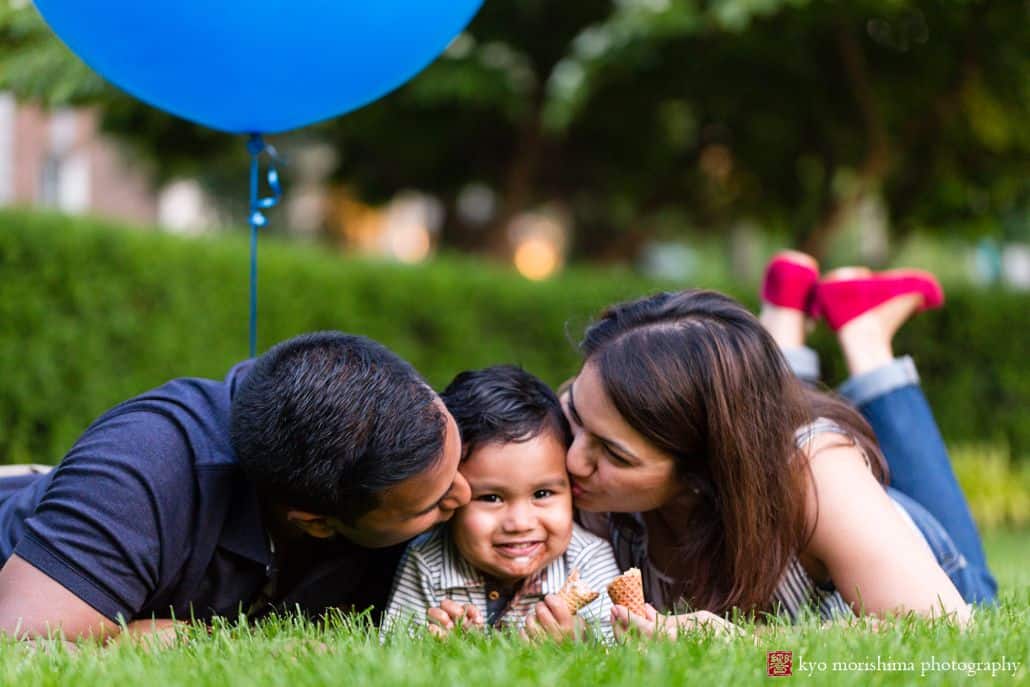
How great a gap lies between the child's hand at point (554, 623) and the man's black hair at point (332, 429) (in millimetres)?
417

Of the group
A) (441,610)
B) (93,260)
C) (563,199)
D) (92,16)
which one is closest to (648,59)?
(563,199)

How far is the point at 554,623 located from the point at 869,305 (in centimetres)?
271

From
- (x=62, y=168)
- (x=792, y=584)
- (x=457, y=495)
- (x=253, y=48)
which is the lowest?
(x=792, y=584)

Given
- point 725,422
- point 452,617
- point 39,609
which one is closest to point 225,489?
point 39,609

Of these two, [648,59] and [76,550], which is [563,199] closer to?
[648,59]

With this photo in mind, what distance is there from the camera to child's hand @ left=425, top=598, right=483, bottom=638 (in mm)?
2619

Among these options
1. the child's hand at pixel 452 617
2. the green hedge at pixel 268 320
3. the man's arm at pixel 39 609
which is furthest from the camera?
the green hedge at pixel 268 320

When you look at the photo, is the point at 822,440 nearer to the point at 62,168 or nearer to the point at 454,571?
the point at 454,571

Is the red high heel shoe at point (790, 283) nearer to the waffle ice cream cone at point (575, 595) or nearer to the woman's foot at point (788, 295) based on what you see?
the woman's foot at point (788, 295)

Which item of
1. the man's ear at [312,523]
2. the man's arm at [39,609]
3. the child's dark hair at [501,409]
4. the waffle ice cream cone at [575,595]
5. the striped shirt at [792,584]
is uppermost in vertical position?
the child's dark hair at [501,409]

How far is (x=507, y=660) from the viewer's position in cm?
220

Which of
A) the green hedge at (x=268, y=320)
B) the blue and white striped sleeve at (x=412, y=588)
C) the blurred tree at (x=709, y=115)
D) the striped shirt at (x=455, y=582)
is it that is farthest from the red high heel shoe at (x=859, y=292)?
the blurred tree at (x=709, y=115)

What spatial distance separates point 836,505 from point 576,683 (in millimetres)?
1155

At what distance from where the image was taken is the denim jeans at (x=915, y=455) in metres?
3.93
